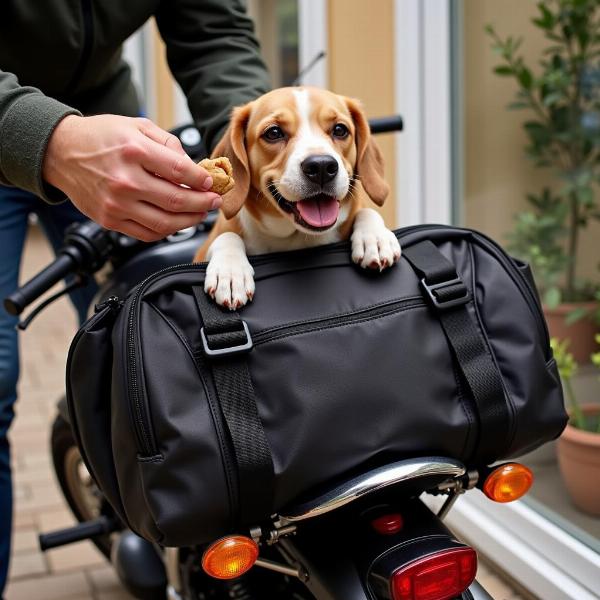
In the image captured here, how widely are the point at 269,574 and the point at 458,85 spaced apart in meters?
1.96

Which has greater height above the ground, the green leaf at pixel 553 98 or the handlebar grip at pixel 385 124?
the handlebar grip at pixel 385 124

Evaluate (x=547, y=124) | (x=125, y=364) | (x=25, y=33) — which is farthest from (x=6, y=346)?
(x=547, y=124)

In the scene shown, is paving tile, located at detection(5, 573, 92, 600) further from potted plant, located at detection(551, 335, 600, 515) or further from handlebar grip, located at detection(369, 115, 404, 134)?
handlebar grip, located at detection(369, 115, 404, 134)

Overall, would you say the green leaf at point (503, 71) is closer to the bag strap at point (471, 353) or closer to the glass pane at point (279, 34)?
the glass pane at point (279, 34)

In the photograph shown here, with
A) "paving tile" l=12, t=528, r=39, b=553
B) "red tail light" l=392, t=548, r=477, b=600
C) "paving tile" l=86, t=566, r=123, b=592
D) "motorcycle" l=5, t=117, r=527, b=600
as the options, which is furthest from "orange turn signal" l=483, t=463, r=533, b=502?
"paving tile" l=12, t=528, r=39, b=553

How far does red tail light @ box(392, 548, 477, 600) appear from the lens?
3.49 ft

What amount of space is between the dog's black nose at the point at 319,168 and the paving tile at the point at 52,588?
1610 millimetres

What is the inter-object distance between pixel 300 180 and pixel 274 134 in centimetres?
16

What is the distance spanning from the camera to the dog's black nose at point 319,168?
131 cm

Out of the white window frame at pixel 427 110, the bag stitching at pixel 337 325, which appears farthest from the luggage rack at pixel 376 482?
the white window frame at pixel 427 110

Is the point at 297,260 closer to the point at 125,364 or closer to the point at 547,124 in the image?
the point at 125,364

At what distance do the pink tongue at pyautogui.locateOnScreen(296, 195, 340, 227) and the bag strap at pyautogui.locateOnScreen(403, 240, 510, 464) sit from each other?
190mm

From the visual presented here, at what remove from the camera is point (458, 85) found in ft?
9.33

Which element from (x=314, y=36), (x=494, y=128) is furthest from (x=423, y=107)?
(x=314, y=36)
